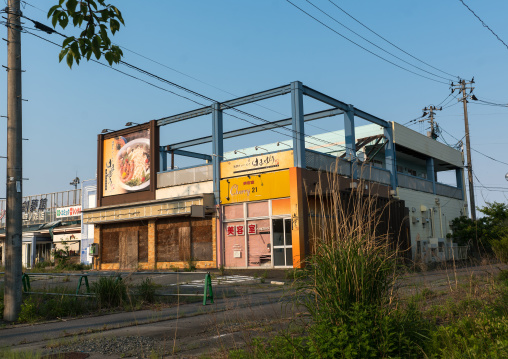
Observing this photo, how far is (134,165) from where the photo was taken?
28500 mm

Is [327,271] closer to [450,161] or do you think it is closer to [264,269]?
[264,269]

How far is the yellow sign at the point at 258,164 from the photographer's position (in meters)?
22.0

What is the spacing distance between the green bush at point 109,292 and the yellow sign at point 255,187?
11737 mm

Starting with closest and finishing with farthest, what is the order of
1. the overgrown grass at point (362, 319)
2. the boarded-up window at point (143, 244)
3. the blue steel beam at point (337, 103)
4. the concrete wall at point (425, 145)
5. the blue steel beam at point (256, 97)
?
the overgrown grass at point (362, 319), the blue steel beam at point (256, 97), the blue steel beam at point (337, 103), the boarded-up window at point (143, 244), the concrete wall at point (425, 145)

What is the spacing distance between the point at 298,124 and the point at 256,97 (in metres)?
2.89

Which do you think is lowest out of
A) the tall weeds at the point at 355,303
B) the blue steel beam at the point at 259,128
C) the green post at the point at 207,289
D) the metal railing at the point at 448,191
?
the green post at the point at 207,289

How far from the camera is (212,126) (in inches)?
971

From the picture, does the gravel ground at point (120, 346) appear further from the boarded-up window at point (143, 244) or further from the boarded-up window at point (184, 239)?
the boarded-up window at point (143, 244)

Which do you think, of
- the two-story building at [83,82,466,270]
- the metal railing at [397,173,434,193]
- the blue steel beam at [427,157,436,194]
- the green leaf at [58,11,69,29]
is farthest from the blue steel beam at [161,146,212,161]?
the green leaf at [58,11,69,29]

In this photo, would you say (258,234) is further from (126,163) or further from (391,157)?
(126,163)

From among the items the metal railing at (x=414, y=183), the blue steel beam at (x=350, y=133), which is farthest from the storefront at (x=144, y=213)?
the metal railing at (x=414, y=183)

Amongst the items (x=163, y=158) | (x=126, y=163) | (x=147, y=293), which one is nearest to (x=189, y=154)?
(x=163, y=158)

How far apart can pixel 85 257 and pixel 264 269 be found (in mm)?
20034

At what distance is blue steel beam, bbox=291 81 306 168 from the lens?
2147cm
